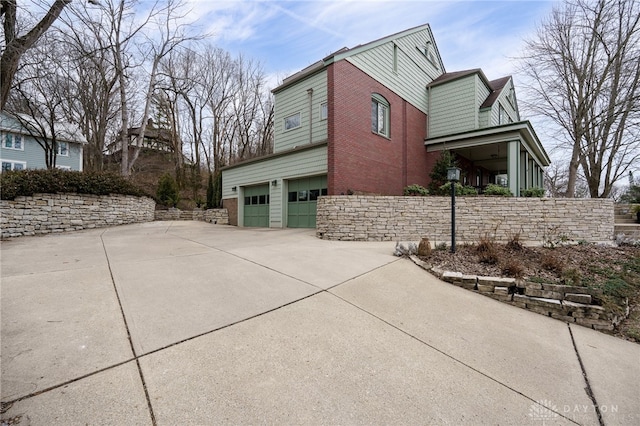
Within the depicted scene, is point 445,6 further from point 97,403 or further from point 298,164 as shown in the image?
point 97,403

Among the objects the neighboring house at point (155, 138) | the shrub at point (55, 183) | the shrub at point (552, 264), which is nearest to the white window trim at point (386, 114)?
the shrub at point (552, 264)

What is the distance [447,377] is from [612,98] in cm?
1655

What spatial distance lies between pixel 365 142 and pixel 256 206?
6702mm

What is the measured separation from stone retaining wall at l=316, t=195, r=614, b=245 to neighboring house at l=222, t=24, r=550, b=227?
137cm

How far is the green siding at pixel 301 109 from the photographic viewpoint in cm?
1180

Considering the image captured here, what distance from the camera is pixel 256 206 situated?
14.0m

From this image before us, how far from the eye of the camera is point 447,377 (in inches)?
83.5

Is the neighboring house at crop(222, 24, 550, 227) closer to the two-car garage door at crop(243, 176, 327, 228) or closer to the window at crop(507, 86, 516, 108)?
the two-car garage door at crop(243, 176, 327, 228)

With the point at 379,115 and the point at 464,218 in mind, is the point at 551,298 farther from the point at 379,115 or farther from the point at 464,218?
the point at 379,115

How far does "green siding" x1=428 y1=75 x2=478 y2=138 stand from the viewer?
13023 millimetres

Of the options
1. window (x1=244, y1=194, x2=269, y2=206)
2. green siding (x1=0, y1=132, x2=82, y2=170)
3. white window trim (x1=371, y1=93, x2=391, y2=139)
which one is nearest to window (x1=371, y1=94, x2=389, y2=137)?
white window trim (x1=371, y1=93, x2=391, y2=139)

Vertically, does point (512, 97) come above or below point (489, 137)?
above

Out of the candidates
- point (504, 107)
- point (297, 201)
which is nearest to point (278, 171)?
point (297, 201)

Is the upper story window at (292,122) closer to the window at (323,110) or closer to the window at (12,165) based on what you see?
the window at (323,110)
